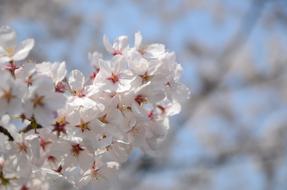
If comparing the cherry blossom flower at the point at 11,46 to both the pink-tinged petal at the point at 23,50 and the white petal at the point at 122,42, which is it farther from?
the white petal at the point at 122,42

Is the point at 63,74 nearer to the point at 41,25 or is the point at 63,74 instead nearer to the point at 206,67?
the point at 41,25

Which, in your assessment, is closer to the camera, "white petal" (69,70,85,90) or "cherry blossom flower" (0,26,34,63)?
"cherry blossom flower" (0,26,34,63)

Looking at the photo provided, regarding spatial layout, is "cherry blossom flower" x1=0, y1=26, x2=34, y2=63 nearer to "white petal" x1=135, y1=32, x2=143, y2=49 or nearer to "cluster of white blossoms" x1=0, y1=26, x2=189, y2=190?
"cluster of white blossoms" x1=0, y1=26, x2=189, y2=190

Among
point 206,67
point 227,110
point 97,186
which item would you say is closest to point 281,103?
point 227,110

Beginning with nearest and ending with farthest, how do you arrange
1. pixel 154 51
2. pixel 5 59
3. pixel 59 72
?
pixel 5 59 < pixel 59 72 < pixel 154 51

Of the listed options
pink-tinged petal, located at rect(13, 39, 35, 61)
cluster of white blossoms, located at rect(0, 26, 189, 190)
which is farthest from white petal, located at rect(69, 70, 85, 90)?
pink-tinged petal, located at rect(13, 39, 35, 61)

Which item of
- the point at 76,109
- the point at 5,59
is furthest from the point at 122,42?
the point at 5,59

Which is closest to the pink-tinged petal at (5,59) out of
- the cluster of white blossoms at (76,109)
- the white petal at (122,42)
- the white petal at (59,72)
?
the cluster of white blossoms at (76,109)

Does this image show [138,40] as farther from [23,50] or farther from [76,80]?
[23,50]
